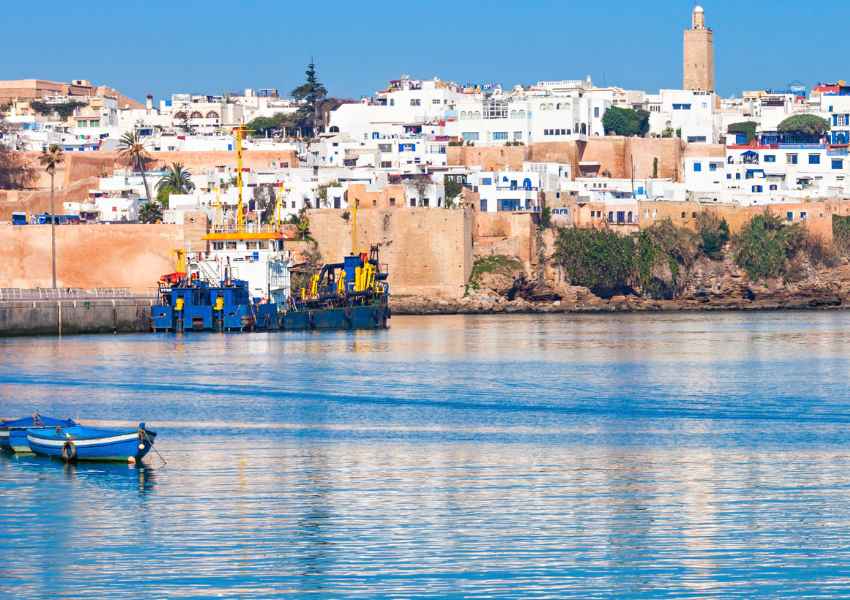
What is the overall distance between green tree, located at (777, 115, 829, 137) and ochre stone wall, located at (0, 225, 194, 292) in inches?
1280

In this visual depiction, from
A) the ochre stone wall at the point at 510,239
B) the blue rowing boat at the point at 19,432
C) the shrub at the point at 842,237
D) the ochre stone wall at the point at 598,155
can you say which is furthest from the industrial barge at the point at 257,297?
the blue rowing boat at the point at 19,432

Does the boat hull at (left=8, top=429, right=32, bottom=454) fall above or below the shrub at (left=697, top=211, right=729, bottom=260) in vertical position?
below

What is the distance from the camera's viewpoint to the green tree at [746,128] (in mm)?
83887

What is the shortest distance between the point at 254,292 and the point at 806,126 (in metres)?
36.0

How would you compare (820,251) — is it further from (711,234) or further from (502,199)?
(502,199)

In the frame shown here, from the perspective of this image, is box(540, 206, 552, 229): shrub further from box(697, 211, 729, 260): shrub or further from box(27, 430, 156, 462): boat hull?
box(27, 430, 156, 462): boat hull

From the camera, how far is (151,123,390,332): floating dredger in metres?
53.5

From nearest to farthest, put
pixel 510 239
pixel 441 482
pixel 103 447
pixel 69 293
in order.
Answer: pixel 441 482 < pixel 103 447 < pixel 69 293 < pixel 510 239

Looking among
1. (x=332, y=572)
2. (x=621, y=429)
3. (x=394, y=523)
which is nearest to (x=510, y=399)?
(x=621, y=429)

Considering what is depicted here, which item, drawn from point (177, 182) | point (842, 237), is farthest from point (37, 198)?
point (842, 237)

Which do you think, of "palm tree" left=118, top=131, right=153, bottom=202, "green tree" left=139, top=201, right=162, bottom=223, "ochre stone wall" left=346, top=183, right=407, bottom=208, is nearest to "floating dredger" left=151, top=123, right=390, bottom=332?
"green tree" left=139, top=201, right=162, bottom=223

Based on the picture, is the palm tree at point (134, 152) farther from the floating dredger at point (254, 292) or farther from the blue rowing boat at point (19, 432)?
the blue rowing boat at point (19, 432)

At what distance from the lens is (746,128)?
85.2m

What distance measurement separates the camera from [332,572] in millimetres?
16312
